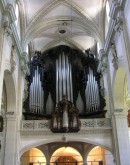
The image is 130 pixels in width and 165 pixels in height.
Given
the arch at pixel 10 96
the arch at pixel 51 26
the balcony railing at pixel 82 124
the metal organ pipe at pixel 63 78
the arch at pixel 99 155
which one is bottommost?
the arch at pixel 99 155

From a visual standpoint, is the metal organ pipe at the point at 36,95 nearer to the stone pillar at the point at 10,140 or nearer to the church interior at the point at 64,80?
the church interior at the point at 64,80

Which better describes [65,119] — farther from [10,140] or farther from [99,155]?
[99,155]

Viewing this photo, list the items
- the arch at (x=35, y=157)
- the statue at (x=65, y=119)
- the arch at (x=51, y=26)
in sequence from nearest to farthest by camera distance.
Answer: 1. the statue at (x=65, y=119)
2. the arch at (x=51, y=26)
3. the arch at (x=35, y=157)

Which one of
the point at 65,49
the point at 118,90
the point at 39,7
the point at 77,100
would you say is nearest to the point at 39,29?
the point at 39,7

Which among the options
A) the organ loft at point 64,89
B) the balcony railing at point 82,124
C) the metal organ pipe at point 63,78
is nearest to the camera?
the balcony railing at point 82,124

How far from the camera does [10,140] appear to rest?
14.2 m

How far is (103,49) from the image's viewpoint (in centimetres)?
1609

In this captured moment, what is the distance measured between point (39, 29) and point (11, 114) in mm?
5898

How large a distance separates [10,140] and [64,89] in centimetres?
546

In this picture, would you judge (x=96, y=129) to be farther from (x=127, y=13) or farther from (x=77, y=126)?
(x=127, y=13)

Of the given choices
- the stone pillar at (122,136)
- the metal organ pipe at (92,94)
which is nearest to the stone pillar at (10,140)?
the metal organ pipe at (92,94)

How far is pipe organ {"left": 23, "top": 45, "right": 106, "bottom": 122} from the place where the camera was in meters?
17.0

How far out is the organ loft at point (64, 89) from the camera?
15.6m

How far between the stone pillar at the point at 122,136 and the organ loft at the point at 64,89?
1.97 metres
